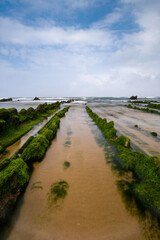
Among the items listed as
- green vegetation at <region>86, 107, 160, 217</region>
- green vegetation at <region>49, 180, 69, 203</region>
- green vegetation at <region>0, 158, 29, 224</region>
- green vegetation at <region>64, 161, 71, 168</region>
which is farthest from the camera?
green vegetation at <region>64, 161, 71, 168</region>

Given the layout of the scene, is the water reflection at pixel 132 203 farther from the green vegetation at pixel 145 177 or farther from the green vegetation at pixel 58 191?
the green vegetation at pixel 58 191

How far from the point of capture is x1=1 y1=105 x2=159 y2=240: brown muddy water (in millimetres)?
2379

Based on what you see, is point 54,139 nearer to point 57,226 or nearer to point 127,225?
point 57,226

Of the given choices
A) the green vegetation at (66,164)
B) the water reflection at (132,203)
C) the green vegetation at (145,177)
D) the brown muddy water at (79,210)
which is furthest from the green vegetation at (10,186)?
the green vegetation at (145,177)

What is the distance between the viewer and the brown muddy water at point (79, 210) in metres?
2.38

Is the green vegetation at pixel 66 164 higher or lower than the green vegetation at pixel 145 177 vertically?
lower

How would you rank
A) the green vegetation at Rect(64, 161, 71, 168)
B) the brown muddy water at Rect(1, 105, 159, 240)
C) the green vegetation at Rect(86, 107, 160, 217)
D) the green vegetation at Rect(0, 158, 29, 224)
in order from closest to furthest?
the brown muddy water at Rect(1, 105, 159, 240)
the green vegetation at Rect(0, 158, 29, 224)
the green vegetation at Rect(86, 107, 160, 217)
the green vegetation at Rect(64, 161, 71, 168)

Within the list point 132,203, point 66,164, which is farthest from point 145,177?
point 66,164

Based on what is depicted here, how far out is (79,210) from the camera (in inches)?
114

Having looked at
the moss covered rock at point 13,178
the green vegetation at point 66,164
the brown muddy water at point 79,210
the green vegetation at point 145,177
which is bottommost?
the brown muddy water at point 79,210

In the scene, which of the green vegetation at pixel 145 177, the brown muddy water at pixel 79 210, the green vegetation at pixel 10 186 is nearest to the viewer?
the brown muddy water at pixel 79 210

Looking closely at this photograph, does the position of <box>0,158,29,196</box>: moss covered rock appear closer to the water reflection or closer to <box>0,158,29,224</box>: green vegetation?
<box>0,158,29,224</box>: green vegetation

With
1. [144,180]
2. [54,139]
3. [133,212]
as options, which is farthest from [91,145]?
[133,212]

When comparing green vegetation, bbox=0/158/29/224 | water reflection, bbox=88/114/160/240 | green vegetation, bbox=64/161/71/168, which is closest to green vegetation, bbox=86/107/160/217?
water reflection, bbox=88/114/160/240
